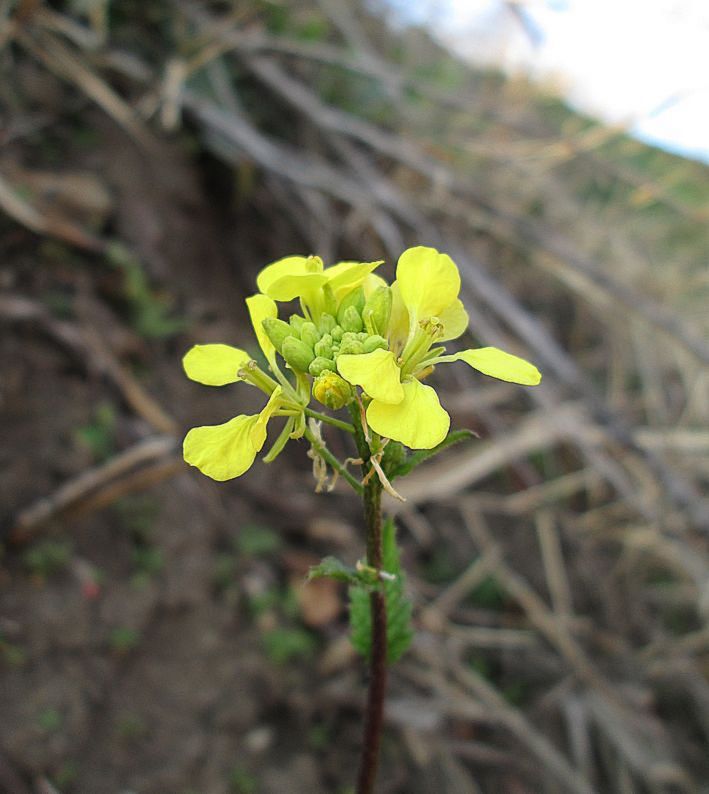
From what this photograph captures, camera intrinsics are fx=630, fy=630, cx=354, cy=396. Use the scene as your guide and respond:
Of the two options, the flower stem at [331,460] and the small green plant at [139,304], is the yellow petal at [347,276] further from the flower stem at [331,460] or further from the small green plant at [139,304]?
the small green plant at [139,304]

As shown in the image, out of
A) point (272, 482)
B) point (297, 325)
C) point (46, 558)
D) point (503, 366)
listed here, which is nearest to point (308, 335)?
point (297, 325)

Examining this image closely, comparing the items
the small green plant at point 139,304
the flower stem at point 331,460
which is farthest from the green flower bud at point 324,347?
the small green plant at point 139,304

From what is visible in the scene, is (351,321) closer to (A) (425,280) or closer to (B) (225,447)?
(A) (425,280)

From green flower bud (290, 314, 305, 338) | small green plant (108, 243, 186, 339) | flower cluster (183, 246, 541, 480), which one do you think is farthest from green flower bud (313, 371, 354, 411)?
small green plant (108, 243, 186, 339)

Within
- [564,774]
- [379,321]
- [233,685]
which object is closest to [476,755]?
[564,774]

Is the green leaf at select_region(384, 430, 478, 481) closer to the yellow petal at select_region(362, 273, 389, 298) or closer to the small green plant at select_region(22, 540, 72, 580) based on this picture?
the yellow petal at select_region(362, 273, 389, 298)

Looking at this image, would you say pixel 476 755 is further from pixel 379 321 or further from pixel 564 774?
pixel 379 321
